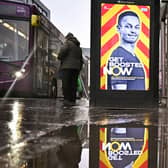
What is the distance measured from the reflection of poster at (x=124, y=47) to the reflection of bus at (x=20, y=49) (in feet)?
24.2

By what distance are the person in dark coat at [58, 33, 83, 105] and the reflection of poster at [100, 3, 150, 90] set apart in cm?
167

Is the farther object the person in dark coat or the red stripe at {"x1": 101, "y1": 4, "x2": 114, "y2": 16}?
the person in dark coat

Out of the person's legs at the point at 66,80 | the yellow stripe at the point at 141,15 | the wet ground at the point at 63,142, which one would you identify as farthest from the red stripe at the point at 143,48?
the wet ground at the point at 63,142

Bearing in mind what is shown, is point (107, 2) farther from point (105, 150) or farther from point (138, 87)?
point (105, 150)

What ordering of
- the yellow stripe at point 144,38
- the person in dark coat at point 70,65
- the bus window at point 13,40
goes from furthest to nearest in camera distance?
the bus window at point 13,40
the person in dark coat at point 70,65
the yellow stripe at point 144,38

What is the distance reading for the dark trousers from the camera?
32.7 feet

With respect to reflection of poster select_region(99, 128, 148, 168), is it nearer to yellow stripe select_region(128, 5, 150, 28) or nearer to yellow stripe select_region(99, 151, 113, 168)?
yellow stripe select_region(99, 151, 113, 168)

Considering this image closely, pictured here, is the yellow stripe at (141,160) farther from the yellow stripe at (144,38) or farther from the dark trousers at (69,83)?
the dark trousers at (69,83)

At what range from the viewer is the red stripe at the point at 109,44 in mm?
8453

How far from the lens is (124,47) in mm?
8516

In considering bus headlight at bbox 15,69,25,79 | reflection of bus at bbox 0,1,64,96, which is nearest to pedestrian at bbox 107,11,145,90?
reflection of bus at bbox 0,1,64,96

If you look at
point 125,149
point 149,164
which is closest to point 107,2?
point 125,149

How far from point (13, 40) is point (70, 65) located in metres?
6.00

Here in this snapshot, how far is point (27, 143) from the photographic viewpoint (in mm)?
3270
